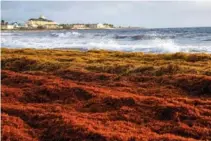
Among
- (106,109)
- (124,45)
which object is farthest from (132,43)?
(106,109)

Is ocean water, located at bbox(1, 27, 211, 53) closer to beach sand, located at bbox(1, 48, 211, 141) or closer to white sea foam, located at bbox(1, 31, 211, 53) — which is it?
white sea foam, located at bbox(1, 31, 211, 53)

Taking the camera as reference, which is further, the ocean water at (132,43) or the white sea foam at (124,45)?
the ocean water at (132,43)

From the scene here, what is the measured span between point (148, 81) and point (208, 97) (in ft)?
10.3

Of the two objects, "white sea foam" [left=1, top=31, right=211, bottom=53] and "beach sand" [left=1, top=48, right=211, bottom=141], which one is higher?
"beach sand" [left=1, top=48, right=211, bottom=141]

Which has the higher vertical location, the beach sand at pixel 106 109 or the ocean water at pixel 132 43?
the beach sand at pixel 106 109

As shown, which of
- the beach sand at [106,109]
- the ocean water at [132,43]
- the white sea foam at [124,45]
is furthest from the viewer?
the ocean water at [132,43]

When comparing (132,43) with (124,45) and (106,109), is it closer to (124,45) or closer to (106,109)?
(124,45)

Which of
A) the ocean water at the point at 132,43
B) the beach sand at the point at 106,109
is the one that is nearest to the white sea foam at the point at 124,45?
the ocean water at the point at 132,43

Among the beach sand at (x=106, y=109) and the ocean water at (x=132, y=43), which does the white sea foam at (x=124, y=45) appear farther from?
the beach sand at (x=106, y=109)

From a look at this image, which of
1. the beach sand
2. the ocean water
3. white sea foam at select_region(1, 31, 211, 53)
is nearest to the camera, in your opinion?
the beach sand

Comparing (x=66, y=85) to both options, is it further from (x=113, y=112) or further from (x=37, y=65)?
(x=37, y=65)

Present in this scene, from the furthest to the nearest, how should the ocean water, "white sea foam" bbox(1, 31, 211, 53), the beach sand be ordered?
1. the ocean water
2. "white sea foam" bbox(1, 31, 211, 53)
3. the beach sand

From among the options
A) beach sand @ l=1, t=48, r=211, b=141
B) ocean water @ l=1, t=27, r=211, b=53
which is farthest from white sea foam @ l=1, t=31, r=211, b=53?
beach sand @ l=1, t=48, r=211, b=141

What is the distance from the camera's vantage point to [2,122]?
8.80m
